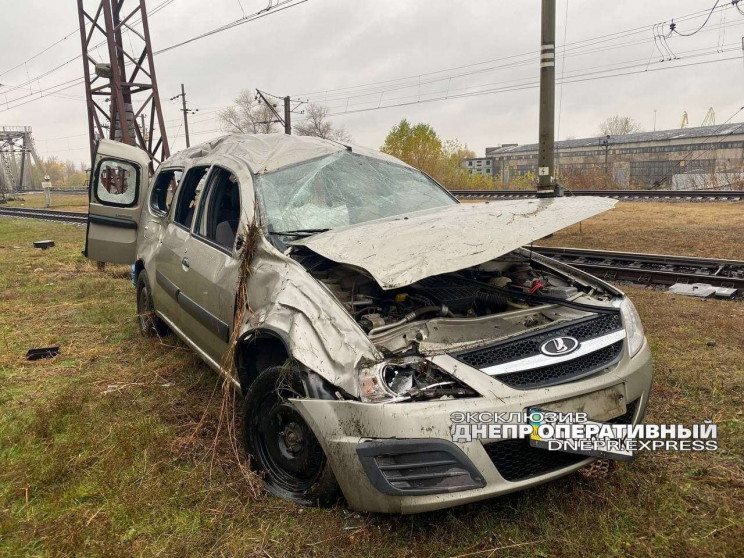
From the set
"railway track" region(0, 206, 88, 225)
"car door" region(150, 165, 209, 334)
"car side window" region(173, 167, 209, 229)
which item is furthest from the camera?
"railway track" region(0, 206, 88, 225)

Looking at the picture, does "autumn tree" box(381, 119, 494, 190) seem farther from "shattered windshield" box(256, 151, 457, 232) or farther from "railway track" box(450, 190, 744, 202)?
"shattered windshield" box(256, 151, 457, 232)

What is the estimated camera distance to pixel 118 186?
525 centimetres

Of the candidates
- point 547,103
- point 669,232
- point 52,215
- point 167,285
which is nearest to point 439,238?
point 167,285

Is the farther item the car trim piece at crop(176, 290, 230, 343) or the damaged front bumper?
the car trim piece at crop(176, 290, 230, 343)

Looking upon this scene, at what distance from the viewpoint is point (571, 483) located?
8.48ft

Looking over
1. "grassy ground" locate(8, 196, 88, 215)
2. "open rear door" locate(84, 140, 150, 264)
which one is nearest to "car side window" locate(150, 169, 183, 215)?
"open rear door" locate(84, 140, 150, 264)

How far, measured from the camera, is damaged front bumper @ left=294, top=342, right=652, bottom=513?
2.03 m

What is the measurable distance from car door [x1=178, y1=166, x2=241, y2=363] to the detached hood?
0.58 metres

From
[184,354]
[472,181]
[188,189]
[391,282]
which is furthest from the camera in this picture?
[472,181]

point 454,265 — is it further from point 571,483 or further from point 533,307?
point 571,483

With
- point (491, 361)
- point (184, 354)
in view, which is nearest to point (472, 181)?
point (184, 354)

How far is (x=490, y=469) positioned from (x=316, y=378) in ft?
2.60

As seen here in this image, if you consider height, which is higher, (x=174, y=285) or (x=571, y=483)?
(x=174, y=285)

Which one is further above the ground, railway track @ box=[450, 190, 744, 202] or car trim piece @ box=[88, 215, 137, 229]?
railway track @ box=[450, 190, 744, 202]
